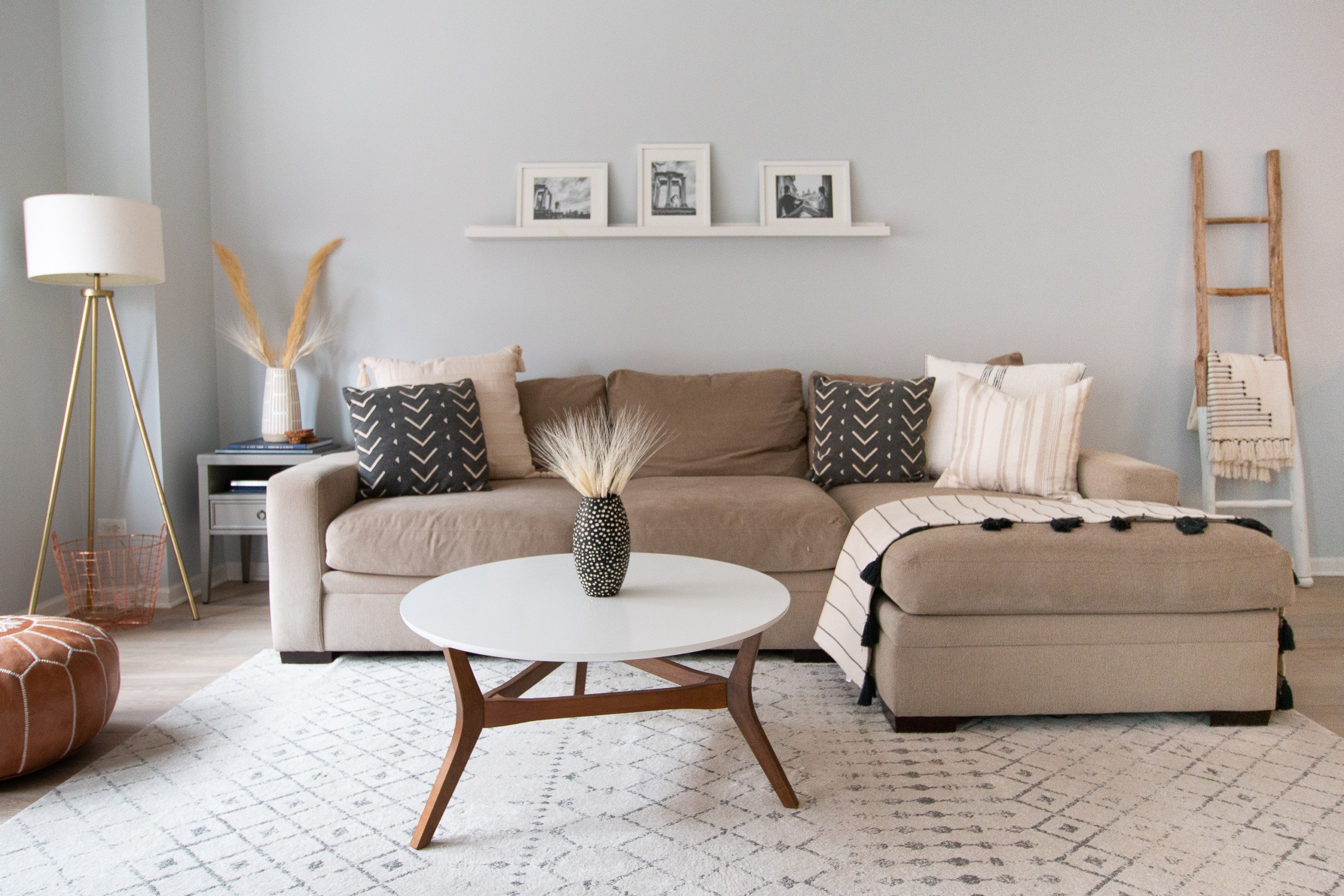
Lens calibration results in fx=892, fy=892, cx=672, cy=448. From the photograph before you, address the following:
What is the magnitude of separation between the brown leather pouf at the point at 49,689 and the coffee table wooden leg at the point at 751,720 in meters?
1.48

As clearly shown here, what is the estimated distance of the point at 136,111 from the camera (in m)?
3.38

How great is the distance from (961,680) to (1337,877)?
2.60 ft

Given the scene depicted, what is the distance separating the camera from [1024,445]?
2.94 meters

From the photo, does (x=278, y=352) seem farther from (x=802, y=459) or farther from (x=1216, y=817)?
(x=1216, y=817)

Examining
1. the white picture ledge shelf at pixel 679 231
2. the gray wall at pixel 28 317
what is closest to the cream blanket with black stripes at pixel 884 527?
the white picture ledge shelf at pixel 679 231

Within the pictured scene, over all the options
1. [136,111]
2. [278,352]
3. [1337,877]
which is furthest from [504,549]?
[136,111]

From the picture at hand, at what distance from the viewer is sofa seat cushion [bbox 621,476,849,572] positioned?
269cm

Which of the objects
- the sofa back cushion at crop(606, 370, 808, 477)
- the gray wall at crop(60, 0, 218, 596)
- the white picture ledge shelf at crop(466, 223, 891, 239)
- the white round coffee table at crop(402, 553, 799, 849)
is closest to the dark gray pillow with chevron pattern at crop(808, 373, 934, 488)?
the sofa back cushion at crop(606, 370, 808, 477)

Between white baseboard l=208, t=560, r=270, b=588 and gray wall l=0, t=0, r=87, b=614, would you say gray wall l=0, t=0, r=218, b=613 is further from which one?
white baseboard l=208, t=560, r=270, b=588

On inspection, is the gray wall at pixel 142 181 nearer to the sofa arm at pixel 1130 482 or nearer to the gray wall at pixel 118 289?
the gray wall at pixel 118 289

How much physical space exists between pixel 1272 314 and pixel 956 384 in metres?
1.56

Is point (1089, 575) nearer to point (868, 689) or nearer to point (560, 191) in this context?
point (868, 689)

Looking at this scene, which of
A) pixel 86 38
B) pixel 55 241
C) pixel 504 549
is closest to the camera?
pixel 504 549

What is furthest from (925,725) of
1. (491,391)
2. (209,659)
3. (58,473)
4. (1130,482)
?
(58,473)
